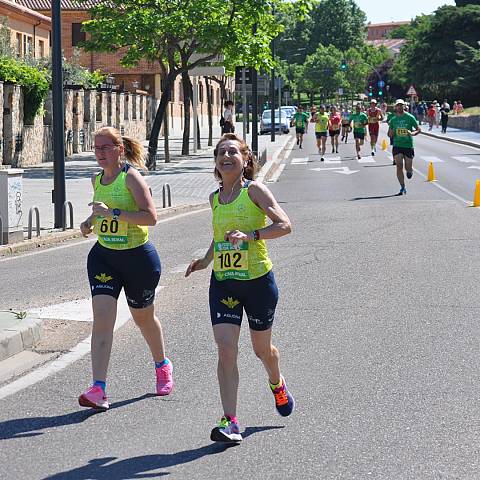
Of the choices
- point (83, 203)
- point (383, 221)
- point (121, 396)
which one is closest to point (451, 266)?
point (383, 221)

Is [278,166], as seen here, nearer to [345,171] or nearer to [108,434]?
[345,171]

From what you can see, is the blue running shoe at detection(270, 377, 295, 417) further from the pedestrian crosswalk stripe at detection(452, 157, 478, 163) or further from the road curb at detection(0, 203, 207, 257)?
the pedestrian crosswalk stripe at detection(452, 157, 478, 163)

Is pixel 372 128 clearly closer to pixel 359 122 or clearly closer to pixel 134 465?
pixel 359 122

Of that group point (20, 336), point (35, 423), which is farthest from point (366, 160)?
point (35, 423)

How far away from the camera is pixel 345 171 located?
33.6 meters

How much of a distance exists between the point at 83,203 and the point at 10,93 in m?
11.3

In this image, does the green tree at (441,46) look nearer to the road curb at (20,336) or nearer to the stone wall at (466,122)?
the stone wall at (466,122)

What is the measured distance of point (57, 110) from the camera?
17984mm

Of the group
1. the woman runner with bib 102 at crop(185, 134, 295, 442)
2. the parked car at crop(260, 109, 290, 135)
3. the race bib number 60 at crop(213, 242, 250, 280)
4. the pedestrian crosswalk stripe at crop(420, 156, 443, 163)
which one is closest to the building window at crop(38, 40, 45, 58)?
the parked car at crop(260, 109, 290, 135)

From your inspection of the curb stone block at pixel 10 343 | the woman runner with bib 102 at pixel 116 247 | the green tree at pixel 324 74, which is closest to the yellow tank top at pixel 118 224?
the woman runner with bib 102 at pixel 116 247

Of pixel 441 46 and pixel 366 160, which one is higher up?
pixel 441 46

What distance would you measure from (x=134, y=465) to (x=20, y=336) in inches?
126

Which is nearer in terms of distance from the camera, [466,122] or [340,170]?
[340,170]

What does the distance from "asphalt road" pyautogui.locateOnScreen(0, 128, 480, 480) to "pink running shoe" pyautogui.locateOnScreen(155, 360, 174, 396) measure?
8cm
